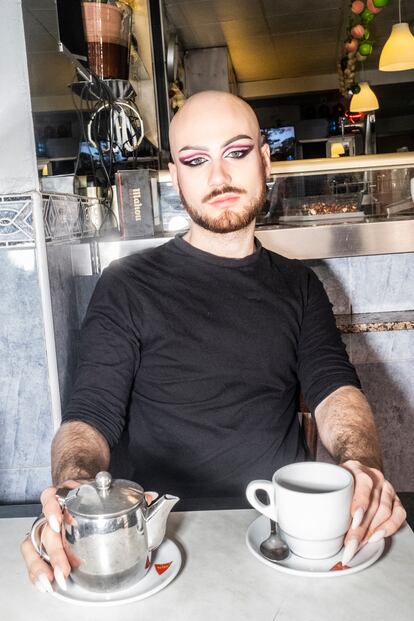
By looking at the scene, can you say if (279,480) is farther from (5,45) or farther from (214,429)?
(5,45)

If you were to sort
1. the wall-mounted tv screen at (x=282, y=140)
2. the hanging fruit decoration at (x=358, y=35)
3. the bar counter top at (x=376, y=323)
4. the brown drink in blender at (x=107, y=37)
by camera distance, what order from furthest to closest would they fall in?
the wall-mounted tv screen at (x=282, y=140) → the hanging fruit decoration at (x=358, y=35) → the bar counter top at (x=376, y=323) → the brown drink in blender at (x=107, y=37)

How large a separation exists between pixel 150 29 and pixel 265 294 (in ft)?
8.67

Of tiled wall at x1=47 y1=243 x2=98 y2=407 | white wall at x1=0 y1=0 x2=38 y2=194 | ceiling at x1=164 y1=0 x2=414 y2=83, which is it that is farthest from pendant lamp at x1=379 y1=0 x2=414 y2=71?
white wall at x1=0 y1=0 x2=38 y2=194

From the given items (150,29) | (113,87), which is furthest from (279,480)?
(150,29)

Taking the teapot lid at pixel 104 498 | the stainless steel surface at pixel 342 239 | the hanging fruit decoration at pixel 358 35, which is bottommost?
the teapot lid at pixel 104 498

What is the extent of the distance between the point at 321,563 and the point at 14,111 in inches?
41.8

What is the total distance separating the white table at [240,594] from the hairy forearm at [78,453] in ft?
0.86

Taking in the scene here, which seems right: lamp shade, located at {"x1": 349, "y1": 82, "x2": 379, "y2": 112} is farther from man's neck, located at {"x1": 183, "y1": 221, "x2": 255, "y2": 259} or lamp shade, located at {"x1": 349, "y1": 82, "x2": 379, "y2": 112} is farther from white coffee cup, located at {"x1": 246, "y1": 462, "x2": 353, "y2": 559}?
white coffee cup, located at {"x1": 246, "y1": 462, "x2": 353, "y2": 559}

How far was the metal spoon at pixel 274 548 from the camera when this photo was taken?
712mm

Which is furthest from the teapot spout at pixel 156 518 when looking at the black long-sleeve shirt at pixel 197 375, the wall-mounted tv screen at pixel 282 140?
the wall-mounted tv screen at pixel 282 140

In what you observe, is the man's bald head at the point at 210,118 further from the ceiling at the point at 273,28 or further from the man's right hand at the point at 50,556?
the ceiling at the point at 273,28

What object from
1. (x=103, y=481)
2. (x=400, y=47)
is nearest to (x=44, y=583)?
(x=103, y=481)

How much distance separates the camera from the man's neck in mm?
1442

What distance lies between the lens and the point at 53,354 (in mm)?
1362
